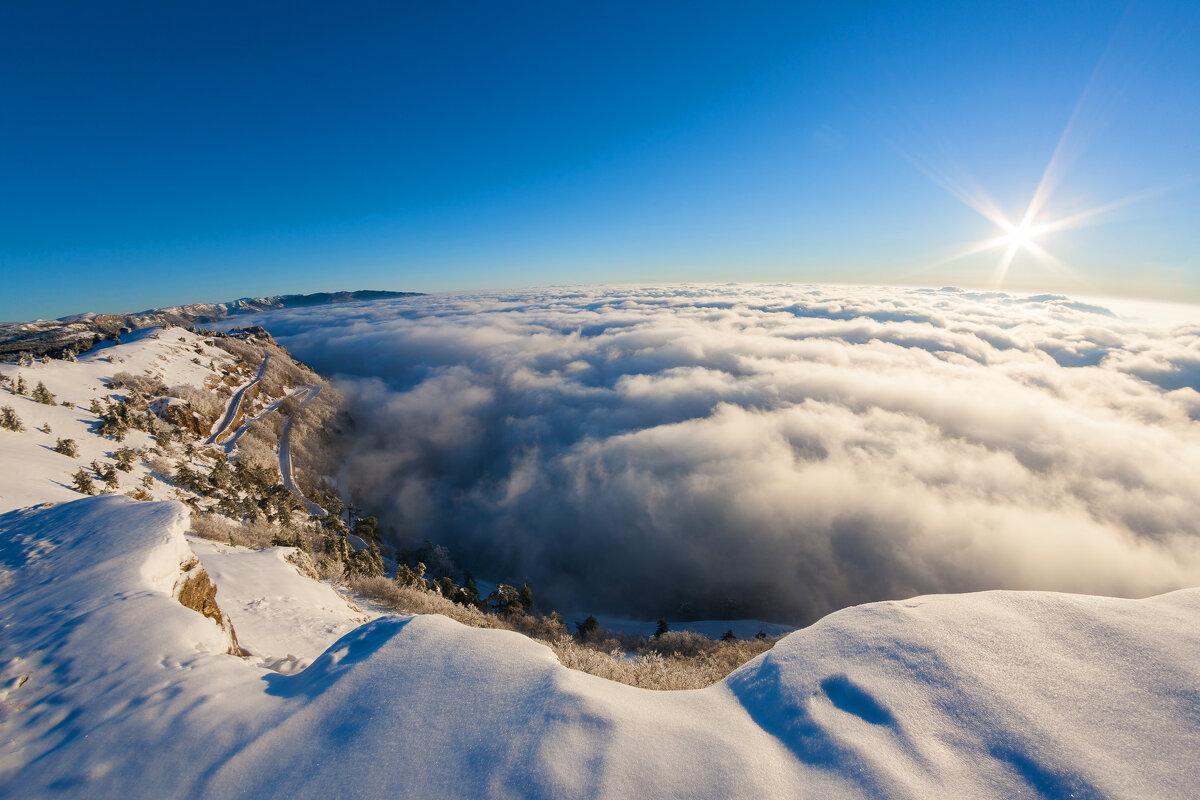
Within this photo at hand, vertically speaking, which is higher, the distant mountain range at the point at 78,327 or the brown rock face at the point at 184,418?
the distant mountain range at the point at 78,327

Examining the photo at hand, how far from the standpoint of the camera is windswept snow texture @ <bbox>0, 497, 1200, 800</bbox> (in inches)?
149

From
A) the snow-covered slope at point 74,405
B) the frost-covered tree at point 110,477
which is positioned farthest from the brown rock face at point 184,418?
the frost-covered tree at point 110,477

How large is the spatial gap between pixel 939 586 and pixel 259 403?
86017mm

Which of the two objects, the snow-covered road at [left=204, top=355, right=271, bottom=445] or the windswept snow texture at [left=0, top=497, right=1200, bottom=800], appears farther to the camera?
the snow-covered road at [left=204, top=355, right=271, bottom=445]

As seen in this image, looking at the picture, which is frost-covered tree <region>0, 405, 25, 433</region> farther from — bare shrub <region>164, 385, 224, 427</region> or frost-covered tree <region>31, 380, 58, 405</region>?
bare shrub <region>164, 385, 224, 427</region>

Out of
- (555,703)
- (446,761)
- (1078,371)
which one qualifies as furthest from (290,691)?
(1078,371)

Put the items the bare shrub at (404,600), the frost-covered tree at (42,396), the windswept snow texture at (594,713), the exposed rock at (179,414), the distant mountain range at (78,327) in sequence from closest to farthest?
the windswept snow texture at (594,713), the bare shrub at (404,600), the frost-covered tree at (42,396), the exposed rock at (179,414), the distant mountain range at (78,327)

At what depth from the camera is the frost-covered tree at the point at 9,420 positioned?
18.8 m

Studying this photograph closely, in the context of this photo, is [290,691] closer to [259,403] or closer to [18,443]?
[18,443]

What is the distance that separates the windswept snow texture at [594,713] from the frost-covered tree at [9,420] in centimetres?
2312

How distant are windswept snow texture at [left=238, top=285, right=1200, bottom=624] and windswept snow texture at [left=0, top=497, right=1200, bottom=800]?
42705 millimetres

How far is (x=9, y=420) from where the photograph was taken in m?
19.0

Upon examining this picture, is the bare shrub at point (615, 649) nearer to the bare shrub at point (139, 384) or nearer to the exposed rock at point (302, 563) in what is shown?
the exposed rock at point (302, 563)

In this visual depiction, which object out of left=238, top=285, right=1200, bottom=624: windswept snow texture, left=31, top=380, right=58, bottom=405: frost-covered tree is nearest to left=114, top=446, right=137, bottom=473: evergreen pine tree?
left=31, top=380, right=58, bottom=405: frost-covered tree
